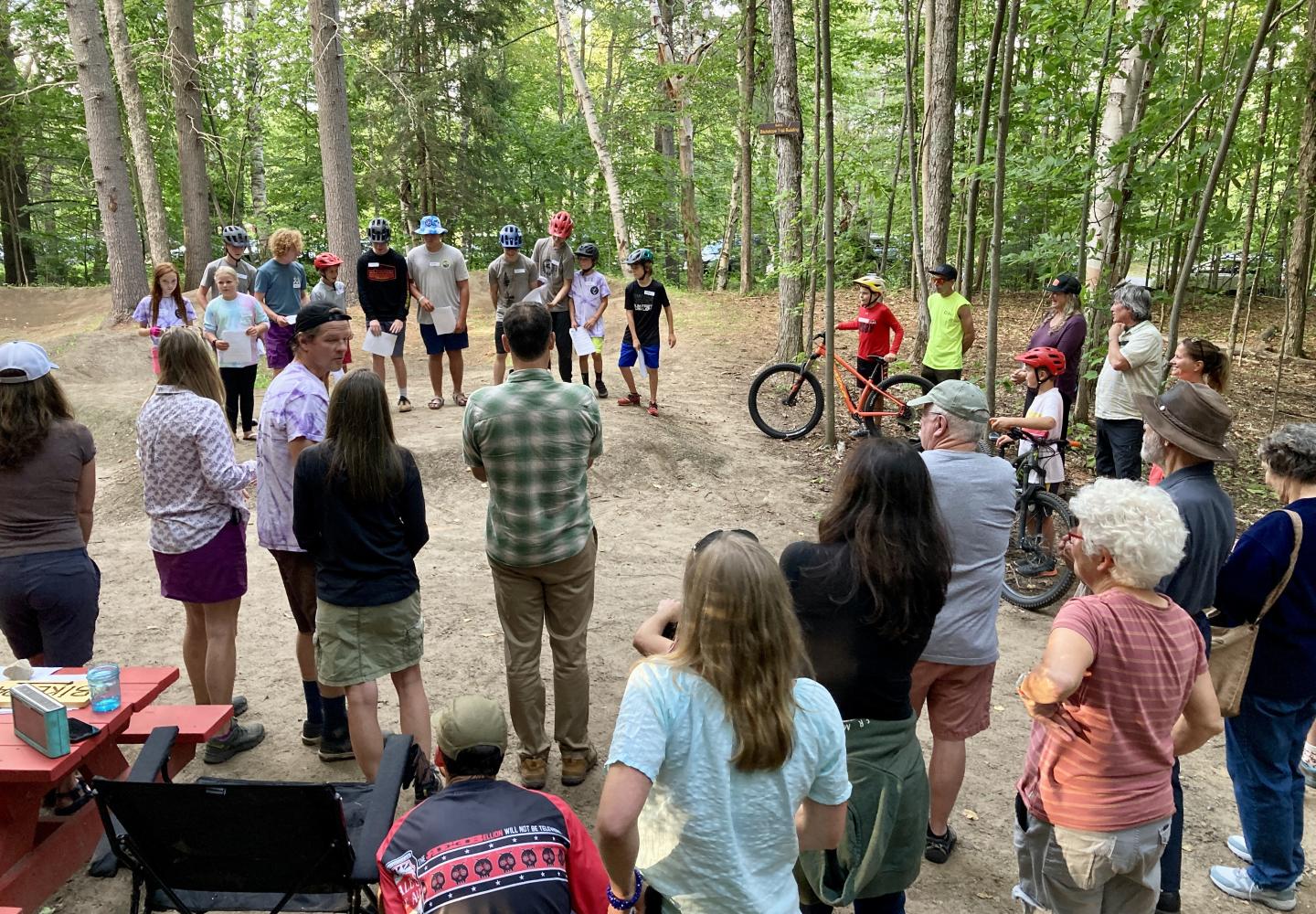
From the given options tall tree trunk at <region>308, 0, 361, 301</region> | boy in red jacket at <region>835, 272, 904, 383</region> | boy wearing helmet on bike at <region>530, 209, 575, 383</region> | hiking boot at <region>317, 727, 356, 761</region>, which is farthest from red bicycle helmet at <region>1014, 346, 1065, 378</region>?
tall tree trunk at <region>308, 0, 361, 301</region>

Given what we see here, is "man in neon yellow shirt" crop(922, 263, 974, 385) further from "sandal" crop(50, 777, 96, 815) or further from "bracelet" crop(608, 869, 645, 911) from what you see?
"sandal" crop(50, 777, 96, 815)

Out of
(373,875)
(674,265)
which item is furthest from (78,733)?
(674,265)

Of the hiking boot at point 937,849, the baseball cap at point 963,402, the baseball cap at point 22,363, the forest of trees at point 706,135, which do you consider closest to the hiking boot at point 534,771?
the hiking boot at point 937,849

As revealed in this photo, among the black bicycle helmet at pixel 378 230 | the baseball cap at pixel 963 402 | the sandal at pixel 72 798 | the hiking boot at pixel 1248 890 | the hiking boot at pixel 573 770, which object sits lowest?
the hiking boot at pixel 1248 890

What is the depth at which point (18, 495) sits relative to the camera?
3424mm

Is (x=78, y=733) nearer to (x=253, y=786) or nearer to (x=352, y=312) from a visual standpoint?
(x=253, y=786)

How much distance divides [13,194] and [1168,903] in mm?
25499

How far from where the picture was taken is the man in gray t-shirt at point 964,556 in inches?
119

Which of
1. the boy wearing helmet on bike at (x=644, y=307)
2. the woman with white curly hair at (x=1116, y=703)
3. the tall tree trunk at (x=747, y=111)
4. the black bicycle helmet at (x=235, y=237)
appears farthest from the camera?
the tall tree trunk at (x=747, y=111)

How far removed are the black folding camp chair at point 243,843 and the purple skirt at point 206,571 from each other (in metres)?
1.38

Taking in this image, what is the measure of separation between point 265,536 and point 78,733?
41.6 inches

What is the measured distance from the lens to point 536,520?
11.6ft

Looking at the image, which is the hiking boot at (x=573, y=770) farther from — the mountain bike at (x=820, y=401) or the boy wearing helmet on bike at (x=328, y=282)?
the mountain bike at (x=820, y=401)

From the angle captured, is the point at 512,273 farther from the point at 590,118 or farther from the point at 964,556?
the point at 590,118
